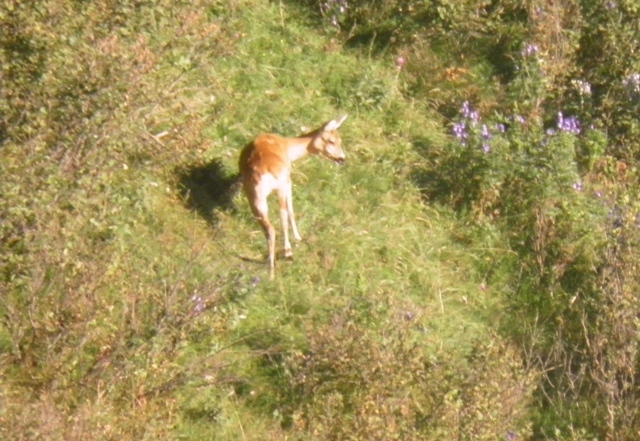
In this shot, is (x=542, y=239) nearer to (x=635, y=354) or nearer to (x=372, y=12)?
(x=635, y=354)

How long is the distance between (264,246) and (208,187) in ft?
2.69

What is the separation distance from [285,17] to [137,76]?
183 inches

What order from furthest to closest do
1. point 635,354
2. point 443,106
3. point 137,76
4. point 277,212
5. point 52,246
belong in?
point 443,106 → point 277,212 → point 635,354 → point 137,76 → point 52,246

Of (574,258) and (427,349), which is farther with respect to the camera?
(574,258)

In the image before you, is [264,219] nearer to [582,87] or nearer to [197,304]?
[197,304]

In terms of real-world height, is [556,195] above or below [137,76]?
below

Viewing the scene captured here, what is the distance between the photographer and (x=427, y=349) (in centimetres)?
1023

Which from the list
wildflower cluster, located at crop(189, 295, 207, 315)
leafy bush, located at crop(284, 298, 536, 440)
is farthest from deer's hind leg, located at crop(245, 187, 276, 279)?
wildflower cluster, located at crop(189, 295, 207, 315)

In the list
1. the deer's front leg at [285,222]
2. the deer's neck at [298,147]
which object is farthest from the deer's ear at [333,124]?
Result: the deer's front leg at [285,222]

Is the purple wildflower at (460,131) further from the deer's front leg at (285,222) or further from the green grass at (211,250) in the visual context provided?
the deer's front leg at (285,222)

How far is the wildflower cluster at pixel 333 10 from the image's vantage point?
14094 millimetres

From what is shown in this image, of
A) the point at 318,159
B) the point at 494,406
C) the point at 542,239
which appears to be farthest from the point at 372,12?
the point at 494,406

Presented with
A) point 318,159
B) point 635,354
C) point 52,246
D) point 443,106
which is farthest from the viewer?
point 443,106

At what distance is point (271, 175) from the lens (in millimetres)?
10781
